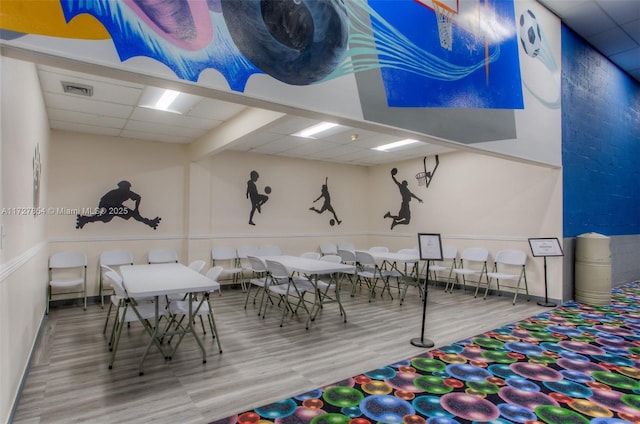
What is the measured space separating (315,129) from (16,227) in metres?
3.77

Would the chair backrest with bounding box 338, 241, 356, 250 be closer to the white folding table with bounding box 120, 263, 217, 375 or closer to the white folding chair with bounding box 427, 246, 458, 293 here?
the white folding chair with bounding box 427, 246, 458, 293

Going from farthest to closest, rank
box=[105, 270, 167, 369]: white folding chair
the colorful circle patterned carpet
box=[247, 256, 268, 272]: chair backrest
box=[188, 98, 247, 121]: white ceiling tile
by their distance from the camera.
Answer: box=[247, 256, 268, 272]: chair backrest < box=[188, 98, 247, 121]: white ceiling tile < box=[105, 270, 167, 369]: white folding chair < the colorful circle patterned carpet

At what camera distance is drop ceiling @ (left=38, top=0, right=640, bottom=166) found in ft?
12.6

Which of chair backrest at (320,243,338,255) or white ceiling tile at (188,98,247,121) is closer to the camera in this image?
white ceiling tile at (188,98,247,121)

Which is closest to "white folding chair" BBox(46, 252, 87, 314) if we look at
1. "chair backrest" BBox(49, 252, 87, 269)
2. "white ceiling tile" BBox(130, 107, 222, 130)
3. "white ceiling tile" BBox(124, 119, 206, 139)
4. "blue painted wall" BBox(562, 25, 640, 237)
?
"chair backrest" BBox(49, 252, 87, 269)

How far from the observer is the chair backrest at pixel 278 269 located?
443 centimetres

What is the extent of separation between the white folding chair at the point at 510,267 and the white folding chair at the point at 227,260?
453 centimetres

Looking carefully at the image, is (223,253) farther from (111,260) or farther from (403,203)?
(403,203)

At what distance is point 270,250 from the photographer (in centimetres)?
695

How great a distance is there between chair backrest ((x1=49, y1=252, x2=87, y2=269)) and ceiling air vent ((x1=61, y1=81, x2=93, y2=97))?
8.90 ft

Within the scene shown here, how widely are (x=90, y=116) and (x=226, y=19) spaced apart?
3.36 meters

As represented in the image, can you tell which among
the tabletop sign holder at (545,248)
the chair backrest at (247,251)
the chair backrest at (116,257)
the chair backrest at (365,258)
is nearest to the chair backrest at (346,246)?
the chair backrest at (365,258)

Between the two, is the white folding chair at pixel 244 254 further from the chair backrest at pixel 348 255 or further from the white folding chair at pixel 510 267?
the white folding chair at pixel 510 267

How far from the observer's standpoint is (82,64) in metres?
1.87
